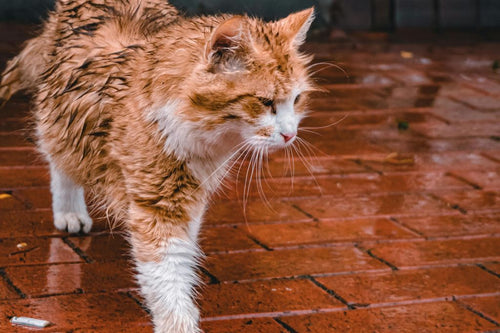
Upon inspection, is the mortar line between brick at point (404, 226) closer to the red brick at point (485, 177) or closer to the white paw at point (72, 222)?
the red brick at point (485, 177)

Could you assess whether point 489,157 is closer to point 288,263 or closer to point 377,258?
point 377,258

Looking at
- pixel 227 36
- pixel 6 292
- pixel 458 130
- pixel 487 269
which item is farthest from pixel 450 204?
pixel 6 292

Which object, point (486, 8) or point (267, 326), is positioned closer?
point (267, 326)

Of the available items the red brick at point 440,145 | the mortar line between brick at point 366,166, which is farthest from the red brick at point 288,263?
the red brick at point 440,145

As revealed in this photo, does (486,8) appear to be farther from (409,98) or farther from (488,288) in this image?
(488,288)

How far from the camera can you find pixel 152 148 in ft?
9.03

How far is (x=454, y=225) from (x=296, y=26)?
4.98ft

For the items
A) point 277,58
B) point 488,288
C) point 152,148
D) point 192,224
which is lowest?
point 488,288

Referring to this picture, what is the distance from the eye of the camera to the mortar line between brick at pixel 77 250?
3373 mm

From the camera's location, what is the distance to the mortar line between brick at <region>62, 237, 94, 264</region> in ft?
11.1

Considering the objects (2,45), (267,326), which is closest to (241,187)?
(267,326)

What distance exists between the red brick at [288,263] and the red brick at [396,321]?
358 mm

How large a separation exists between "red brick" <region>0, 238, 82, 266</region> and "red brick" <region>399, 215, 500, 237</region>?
5.23ft

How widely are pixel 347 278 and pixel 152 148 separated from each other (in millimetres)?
1052
